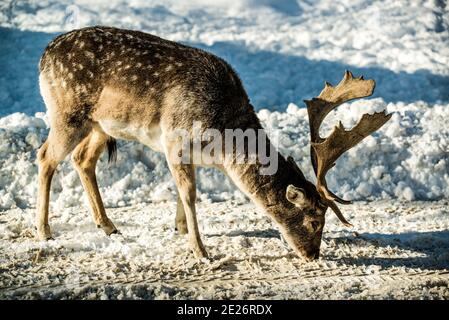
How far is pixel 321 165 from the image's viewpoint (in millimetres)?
4867

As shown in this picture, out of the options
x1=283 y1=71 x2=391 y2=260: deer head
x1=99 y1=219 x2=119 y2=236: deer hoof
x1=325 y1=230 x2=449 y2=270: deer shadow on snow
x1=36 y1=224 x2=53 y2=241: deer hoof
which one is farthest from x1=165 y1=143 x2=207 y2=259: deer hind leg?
x1=36 y1=224 x2=53 y2=241: deer hoof

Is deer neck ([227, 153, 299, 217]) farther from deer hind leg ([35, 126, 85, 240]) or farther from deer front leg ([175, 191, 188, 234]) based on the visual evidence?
deer hind leg ([35, 126, 85, 240])

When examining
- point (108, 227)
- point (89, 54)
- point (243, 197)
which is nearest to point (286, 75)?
point (243, 197)

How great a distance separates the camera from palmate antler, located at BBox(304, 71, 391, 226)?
188 inches

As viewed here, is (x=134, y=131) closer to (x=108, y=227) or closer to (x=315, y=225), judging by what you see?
(x=108, y=227)

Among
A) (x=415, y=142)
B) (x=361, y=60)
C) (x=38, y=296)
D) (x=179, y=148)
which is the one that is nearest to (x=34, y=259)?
(x=38, y=296)

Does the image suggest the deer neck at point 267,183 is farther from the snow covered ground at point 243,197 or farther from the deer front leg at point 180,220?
the deer front leg at point 180,220

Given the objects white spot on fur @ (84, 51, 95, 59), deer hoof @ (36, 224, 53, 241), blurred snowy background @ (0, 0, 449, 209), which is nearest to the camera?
white spot on fur @ (84, 51, 95, 59)

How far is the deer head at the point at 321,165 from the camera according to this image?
4.80 m

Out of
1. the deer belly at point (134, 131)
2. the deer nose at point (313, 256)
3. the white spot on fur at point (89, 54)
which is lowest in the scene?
the deer nose at point (313, 256)

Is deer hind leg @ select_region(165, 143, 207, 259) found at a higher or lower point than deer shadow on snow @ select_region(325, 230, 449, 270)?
higher

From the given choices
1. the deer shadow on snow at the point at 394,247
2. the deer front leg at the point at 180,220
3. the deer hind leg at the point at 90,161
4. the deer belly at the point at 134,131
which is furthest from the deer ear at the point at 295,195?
the deer hind leg at the point at 90,161

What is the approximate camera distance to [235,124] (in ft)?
16.6
